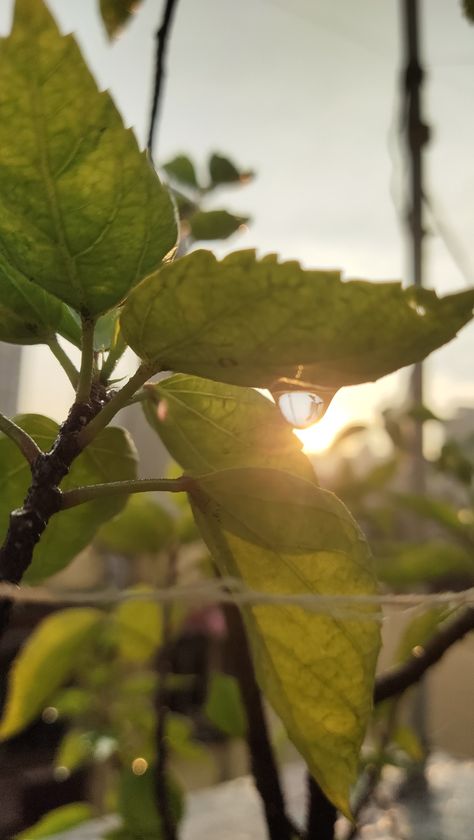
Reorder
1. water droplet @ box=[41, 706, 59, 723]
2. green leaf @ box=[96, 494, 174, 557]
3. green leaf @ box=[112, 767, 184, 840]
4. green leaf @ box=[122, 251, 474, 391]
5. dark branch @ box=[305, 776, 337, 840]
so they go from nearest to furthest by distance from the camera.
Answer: green leaf @ box=[122, 251, 474, 391] < dark branch @ box=[305, 776, 337, 840] < green leaf @ box=[112, 767, 184, 840] < green leaf @ box=[96, 494, 174, 557] < water droplet @ box=[41, 706, 59, 723]

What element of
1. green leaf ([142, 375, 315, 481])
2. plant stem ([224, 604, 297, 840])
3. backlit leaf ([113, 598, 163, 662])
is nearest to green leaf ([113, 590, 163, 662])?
backlit leaf ([113, 598, 163, 662])

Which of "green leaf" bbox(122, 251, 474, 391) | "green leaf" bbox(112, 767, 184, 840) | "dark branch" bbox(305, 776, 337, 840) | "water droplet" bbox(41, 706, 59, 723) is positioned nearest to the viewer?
"green leaf" bbox(122, 251, 474, 391)

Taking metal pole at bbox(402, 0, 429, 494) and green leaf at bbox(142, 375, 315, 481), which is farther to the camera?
metal pole at bbox(402, 0, 429, 494)

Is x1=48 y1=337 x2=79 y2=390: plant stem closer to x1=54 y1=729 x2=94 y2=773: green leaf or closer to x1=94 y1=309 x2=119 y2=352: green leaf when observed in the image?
x1=94 y1=309 x2=119 y2=352: green leaf

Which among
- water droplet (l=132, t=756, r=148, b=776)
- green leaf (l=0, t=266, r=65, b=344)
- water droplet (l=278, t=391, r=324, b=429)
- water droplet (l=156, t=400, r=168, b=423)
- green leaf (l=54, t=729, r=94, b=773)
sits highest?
green leaf (l=0, t=266, r=65, b=344)

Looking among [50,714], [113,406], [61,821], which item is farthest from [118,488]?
[50,714]

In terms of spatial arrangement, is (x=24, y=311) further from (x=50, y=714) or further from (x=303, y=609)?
(x=50, y=714)

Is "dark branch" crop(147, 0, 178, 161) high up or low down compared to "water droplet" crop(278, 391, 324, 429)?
up
